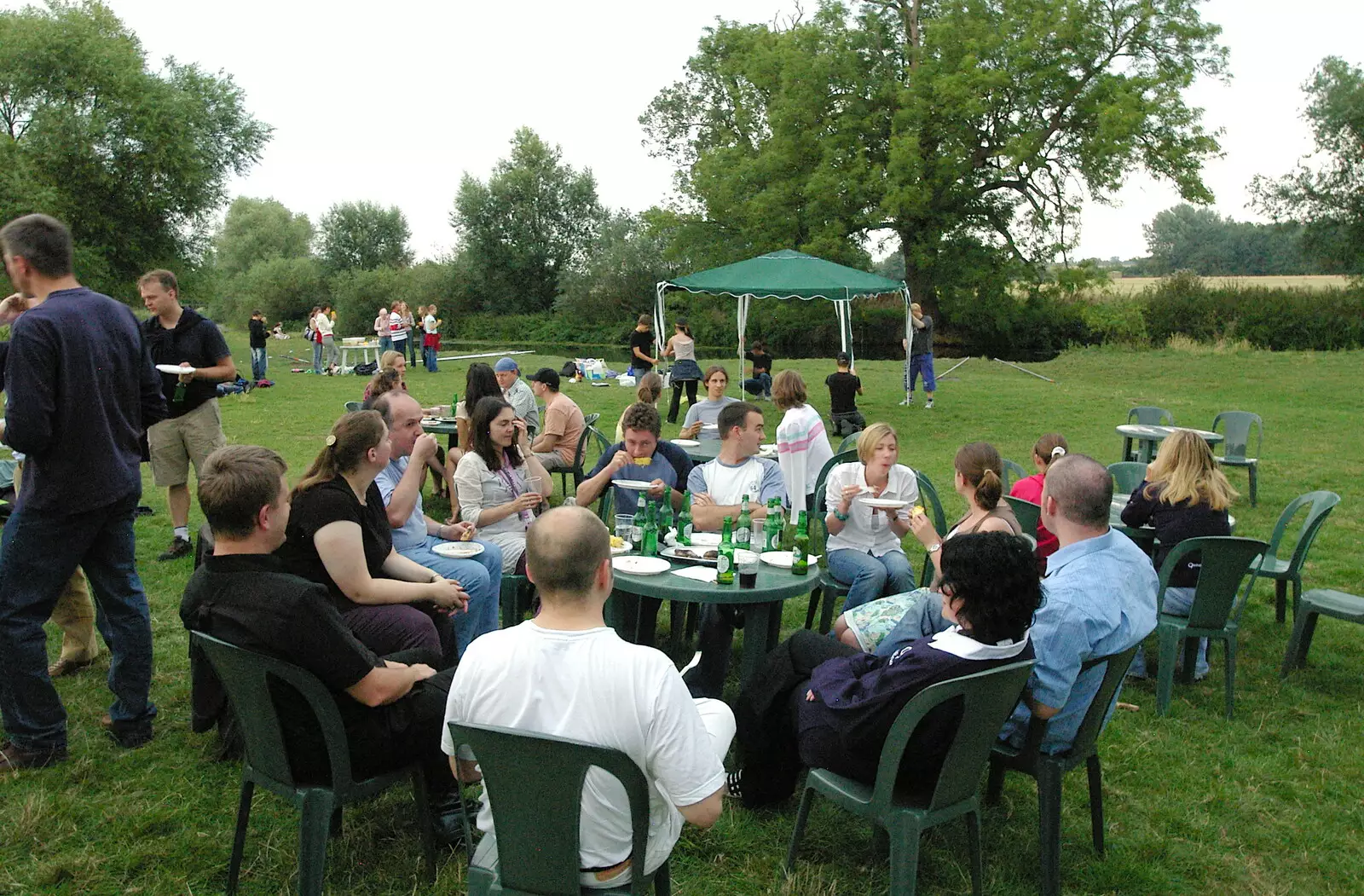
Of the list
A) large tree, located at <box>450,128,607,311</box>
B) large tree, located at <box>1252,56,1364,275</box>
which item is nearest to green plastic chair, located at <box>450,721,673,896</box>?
large tree, located at <box>1252,56,1364,275</box>

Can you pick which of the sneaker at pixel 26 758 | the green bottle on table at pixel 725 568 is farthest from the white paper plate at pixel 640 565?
the sneaker at pixel 26 758

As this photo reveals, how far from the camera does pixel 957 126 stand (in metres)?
25.0

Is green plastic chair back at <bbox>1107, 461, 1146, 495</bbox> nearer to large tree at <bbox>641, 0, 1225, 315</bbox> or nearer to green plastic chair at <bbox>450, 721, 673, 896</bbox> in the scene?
green plastic chair at <bbox>450, 721, 673, 896</bbox>

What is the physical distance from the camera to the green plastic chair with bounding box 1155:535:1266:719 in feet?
13.4

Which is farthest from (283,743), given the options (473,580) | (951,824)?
(951,824)

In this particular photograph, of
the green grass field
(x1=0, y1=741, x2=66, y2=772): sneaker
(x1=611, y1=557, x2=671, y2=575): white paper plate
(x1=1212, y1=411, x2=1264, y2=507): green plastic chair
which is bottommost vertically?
the green grass field

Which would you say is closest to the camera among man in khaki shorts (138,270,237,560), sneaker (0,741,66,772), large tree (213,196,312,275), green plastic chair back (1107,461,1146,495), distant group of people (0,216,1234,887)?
distant group of people (0,216,1234,887)

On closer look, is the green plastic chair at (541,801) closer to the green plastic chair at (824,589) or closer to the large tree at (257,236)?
the green plastic chair at (824,589)

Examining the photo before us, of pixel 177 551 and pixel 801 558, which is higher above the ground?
pixel 801 558

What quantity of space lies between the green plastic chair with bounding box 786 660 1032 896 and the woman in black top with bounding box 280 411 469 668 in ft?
4.86

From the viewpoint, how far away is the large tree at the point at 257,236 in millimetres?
54031

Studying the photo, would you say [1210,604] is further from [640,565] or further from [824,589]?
[640,565]

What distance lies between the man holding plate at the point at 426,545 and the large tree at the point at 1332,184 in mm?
33305

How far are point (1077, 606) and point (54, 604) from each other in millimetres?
3552
